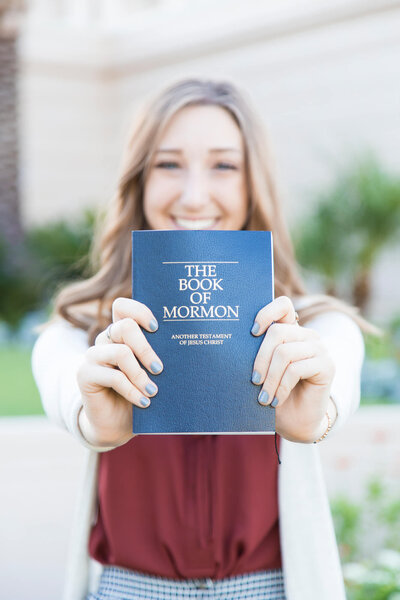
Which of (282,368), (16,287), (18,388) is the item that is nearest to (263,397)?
(282,368)

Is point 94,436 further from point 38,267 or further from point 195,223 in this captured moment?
point 38,267

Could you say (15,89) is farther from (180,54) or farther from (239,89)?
(239,89)

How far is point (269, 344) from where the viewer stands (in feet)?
4.65

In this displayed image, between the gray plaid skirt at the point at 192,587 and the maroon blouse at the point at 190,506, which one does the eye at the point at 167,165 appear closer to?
the maroon blouse at the point at 190,506

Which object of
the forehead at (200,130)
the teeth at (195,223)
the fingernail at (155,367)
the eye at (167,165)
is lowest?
the fingernail at (155,367)

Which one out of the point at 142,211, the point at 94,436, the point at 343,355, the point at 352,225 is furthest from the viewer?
the point at 352,225

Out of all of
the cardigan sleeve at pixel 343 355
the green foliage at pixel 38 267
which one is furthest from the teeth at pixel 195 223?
the green foliage at pixel 38 267

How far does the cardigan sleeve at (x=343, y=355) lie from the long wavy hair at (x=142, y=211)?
0.16 ft

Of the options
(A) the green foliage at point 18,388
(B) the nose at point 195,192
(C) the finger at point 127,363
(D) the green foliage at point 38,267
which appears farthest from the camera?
(D) the green foliage at point 38,267

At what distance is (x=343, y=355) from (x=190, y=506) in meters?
0.44

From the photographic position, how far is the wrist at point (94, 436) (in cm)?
152

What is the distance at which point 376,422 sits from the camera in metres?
3.62

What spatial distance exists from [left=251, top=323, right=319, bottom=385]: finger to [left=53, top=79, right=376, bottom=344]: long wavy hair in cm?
56

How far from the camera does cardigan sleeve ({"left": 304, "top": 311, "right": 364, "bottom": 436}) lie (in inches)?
64.9
